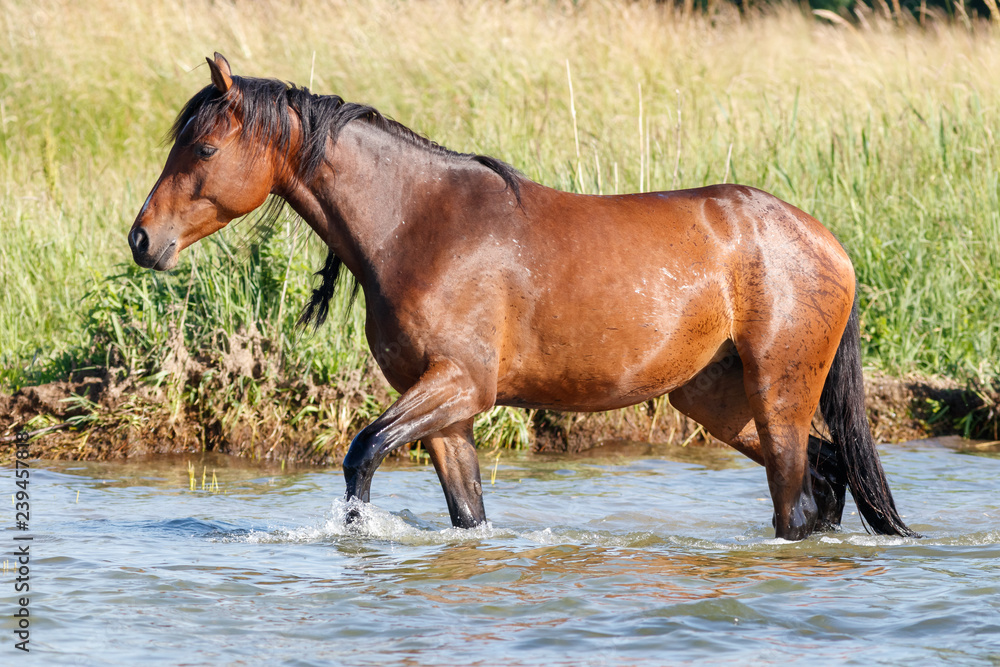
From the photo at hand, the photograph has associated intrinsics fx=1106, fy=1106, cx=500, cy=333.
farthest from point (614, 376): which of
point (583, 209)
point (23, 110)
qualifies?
point (23, 110)

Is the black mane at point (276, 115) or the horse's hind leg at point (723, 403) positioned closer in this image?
the black mane at point (276, 115)

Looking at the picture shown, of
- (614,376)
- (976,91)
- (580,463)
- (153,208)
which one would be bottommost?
(580,463)

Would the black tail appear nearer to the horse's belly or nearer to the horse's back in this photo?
the horse's back

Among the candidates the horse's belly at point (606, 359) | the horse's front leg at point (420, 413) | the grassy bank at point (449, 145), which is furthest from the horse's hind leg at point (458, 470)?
the grassy bank at point (449, 145)

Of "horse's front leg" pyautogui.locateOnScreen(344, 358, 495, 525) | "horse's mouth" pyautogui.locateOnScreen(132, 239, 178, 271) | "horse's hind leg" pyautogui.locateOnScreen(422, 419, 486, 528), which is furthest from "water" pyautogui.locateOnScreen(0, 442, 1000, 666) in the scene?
"horse's mouth" pyautogui.locateOnScreen(132, 239, 178, 271)

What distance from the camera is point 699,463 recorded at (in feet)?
20.3

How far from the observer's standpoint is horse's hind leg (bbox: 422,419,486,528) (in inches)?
174

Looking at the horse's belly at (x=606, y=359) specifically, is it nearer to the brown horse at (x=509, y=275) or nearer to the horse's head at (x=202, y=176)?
the brown horse at (x=509, y=275)

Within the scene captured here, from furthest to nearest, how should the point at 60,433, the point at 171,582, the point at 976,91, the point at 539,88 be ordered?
the point at 539,88
the point at 976,91
the point at 60,433
the point at 171,582

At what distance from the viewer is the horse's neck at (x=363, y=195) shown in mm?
4188

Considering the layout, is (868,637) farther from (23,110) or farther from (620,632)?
(23,110)

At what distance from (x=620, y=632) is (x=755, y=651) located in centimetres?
40

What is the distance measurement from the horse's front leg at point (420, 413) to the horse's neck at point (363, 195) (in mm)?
498

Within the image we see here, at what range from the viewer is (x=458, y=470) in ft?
14.6
